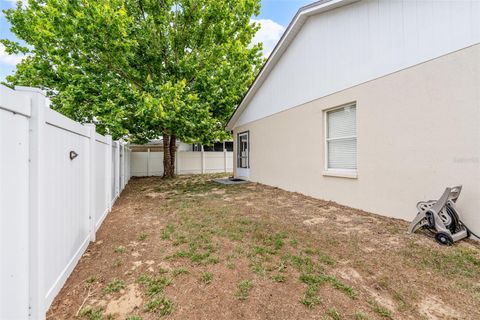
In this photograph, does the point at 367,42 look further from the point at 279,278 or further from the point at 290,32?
the point at 279,278

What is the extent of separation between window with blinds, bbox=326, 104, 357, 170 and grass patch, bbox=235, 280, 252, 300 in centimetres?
435

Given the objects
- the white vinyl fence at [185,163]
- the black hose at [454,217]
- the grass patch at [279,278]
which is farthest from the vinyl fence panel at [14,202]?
the white vinyl fence at [185,163]

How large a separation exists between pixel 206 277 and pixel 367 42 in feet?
18.6

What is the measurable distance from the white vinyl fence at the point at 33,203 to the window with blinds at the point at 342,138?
5.59 metres

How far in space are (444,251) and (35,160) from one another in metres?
4.70

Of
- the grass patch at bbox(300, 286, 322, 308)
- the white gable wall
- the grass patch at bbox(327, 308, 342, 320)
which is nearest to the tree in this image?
the white gable wall

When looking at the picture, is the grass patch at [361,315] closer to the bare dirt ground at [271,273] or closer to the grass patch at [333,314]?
the bare dirt ground at [271,273]

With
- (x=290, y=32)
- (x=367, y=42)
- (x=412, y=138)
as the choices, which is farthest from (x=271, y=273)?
(x=290, y=32)

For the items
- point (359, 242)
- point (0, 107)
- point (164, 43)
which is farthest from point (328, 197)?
point (164, 43)

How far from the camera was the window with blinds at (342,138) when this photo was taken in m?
5.97

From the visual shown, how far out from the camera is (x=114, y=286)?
2648mm

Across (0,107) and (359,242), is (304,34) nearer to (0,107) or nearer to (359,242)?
(359,242)

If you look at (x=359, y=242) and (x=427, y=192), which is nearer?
(x=359, y=242)

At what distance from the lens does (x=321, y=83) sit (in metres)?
6.79
